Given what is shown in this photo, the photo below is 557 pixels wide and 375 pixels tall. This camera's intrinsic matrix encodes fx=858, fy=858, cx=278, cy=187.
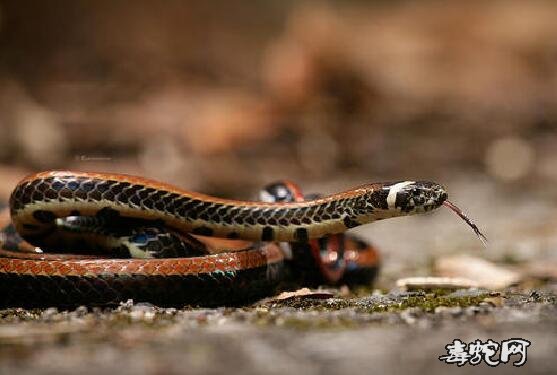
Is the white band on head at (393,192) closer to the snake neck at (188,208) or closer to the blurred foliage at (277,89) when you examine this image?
the snake neck at (188,208)

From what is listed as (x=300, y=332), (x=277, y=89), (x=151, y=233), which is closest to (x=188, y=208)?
(x=151, y=233)

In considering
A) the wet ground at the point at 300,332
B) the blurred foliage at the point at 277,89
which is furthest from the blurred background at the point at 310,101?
the wet ground at the point at 300,332

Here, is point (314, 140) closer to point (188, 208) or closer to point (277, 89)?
point (277, 89)

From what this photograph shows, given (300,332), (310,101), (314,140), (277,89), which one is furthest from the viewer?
(277,89)

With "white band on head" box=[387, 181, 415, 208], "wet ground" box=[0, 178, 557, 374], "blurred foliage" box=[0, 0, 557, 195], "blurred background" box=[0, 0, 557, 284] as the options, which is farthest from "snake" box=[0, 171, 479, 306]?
"blurred foliage" box=[0, 0, 557, 195]

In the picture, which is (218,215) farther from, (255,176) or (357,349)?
(255,176)
